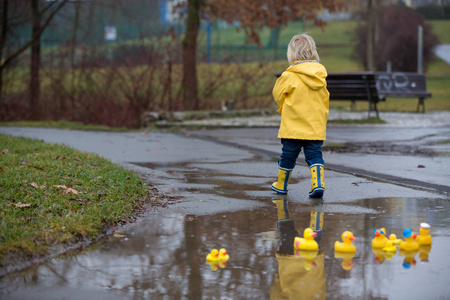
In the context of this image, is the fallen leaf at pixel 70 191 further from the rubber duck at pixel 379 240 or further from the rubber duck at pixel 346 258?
the rubber duck at pixel 379 240

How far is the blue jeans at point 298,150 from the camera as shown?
6.60 meters

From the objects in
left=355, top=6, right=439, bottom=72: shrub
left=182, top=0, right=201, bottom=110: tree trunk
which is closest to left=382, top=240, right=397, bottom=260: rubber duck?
left=182, top=0, right=201, bottom=110: tree trunk

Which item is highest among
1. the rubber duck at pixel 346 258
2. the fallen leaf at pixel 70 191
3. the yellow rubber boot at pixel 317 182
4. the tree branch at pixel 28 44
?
the tree branch at pixel 28 44

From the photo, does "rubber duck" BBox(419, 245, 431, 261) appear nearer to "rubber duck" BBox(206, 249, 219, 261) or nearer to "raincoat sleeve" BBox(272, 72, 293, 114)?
"rubber duck" BBox(206, 249, 219, 261)

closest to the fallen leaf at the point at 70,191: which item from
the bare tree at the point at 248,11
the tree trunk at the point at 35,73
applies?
the bare tree at the point at 248,11

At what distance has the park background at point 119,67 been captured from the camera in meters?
17.8

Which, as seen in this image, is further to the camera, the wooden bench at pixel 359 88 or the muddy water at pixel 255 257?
the wooden bench at pixel 359 88

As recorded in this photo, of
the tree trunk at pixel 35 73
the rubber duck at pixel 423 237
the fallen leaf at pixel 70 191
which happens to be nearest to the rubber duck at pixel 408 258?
the rubber duck at pixel 423 237

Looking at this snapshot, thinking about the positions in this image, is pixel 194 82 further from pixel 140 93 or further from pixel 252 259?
pixel 252 259

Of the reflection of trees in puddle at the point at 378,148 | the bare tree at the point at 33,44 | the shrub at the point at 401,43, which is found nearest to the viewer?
the reflection of trees in puddle at the point at 378,148

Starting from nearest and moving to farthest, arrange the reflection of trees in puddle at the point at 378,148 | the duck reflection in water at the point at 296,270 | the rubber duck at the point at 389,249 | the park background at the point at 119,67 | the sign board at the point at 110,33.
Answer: the duck reflection in water at the point at 296,270, the rubber duck at the point at 389,249, the reflection of trees in puddle at the point at 378,148, the park background at the point at 119,67, the sign board at the point at 110,33

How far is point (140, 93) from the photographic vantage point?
17453 millimetres

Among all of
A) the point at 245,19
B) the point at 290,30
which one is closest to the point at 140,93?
the point at 245,19

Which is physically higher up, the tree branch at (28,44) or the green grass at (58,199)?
the tree branch at (28,44)
